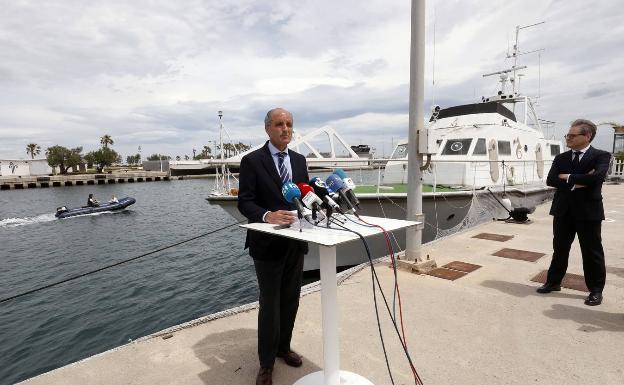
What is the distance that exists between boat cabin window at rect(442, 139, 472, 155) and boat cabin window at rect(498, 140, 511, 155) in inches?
49.0

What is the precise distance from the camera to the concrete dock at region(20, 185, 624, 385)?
2727 mm

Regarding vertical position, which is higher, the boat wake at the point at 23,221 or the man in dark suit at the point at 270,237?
the man in dark suit at the point at 270,237

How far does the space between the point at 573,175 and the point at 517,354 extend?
2.09 meters

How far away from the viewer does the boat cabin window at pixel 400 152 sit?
42.7 feet

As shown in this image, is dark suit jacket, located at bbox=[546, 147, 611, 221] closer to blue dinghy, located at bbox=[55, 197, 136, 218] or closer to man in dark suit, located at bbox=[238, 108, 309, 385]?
man in dark suit, located at bbox=[238, 108, 309, 385]

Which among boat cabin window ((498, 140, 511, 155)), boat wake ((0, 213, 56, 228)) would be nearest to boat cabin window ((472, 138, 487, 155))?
boat cabin window ((498, 140, 511, 155))

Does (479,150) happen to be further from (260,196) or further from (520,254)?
(260,196)

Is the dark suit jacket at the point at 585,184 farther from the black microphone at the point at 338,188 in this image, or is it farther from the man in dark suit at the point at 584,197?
the black microphone at the point at 338,188

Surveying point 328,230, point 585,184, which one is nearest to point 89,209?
point 328,230

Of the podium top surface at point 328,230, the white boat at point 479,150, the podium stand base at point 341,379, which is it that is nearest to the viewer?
the podium top surface at point 328,230

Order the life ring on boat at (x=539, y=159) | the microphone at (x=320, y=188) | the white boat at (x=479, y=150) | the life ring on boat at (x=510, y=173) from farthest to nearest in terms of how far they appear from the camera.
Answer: the life ring on boat at (x=539, y=159), the life ring on boat at (x=510, y=173), the white boat at (x=479, y=150), the microphone at (x=320, y=188)

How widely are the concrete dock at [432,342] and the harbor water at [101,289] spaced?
191 inches

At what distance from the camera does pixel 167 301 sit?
9234 millimetres

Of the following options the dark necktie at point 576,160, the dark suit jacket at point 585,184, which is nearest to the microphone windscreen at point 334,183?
the dark suit jacket at point 585,184
